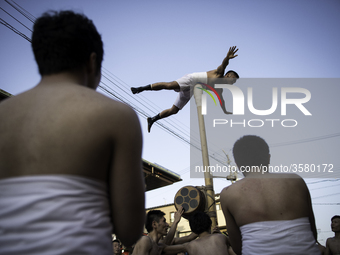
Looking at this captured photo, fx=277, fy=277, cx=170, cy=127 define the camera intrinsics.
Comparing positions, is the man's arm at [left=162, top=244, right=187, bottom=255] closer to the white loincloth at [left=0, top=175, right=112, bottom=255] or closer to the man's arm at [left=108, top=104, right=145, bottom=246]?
the man's arm at [left=108, top=104, right=145, bottom=246]

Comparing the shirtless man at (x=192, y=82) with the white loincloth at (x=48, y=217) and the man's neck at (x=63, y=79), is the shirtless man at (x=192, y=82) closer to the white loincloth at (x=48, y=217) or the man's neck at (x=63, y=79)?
the man's neck at (x=63, y=79)

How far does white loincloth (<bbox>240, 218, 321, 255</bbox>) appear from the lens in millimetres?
2068

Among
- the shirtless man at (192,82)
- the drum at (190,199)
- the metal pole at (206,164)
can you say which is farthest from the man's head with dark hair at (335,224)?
the shirtless man at (192,82)

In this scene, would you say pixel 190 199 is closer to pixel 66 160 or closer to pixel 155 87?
pixel 155 87

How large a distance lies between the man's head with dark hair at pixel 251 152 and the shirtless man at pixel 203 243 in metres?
1.82

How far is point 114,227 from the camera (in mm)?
1090

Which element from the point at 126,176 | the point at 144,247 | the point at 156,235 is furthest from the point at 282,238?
the point at 156,235

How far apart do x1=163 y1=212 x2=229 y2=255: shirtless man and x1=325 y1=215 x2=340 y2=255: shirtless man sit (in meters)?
3.60

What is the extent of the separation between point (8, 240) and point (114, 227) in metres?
0.36

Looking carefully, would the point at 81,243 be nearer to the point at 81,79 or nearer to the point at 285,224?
the point at 81,79

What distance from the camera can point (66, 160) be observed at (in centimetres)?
98

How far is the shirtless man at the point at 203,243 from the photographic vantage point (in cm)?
386

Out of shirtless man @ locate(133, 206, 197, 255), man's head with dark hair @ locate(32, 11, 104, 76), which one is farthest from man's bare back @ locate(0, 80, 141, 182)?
shirtless man @ locate(133, 206, 197, 255)

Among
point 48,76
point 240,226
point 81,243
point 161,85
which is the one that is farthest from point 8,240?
point 161,85
